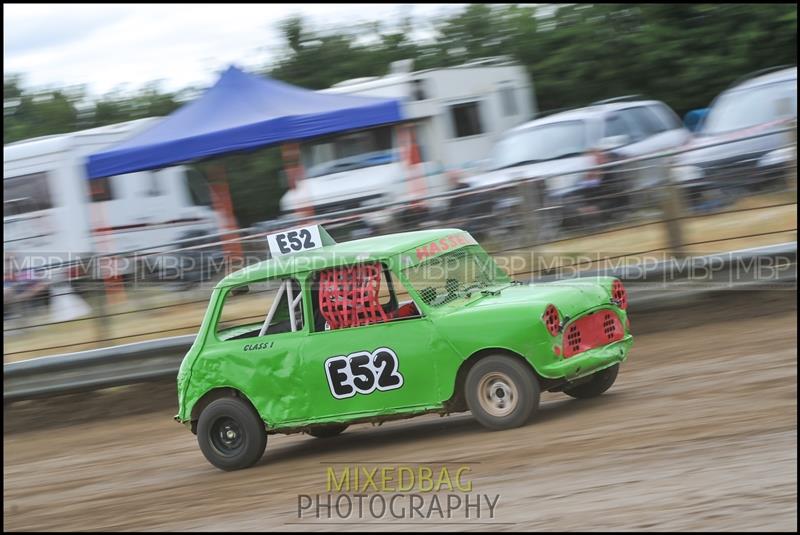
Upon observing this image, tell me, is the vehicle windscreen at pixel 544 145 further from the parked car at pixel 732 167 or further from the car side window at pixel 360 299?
the car side window at pixel 360 299

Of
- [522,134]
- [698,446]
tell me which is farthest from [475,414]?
[522,134]

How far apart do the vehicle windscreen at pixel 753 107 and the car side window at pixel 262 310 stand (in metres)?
7.69

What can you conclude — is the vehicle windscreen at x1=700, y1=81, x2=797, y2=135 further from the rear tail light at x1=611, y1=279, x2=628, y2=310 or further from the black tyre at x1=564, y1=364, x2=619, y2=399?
the black tyre at x1=564, y1=364, x2=619, y2=399

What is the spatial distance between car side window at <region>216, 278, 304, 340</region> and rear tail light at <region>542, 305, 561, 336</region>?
1.76 m

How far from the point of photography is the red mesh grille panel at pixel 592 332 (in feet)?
23.2

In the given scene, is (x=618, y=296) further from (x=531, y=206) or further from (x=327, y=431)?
(x=531, y=206)

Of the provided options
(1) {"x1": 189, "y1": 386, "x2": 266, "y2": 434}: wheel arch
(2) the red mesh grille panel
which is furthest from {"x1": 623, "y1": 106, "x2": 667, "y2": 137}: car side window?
(1) {"x1": 189, "y1": 386, "x2": 266, "y2": 434}: wheel arch

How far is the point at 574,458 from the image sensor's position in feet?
20.4

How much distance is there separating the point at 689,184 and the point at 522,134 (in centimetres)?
551

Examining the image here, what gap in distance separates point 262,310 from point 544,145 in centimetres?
770

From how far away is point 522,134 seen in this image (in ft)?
51.1

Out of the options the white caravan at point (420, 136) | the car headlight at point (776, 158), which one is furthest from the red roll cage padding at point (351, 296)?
the white caravan at point (420, 136)

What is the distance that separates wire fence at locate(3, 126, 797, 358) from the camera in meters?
10.2

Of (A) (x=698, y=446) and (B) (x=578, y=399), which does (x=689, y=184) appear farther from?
(A) (x=698, y=446)
